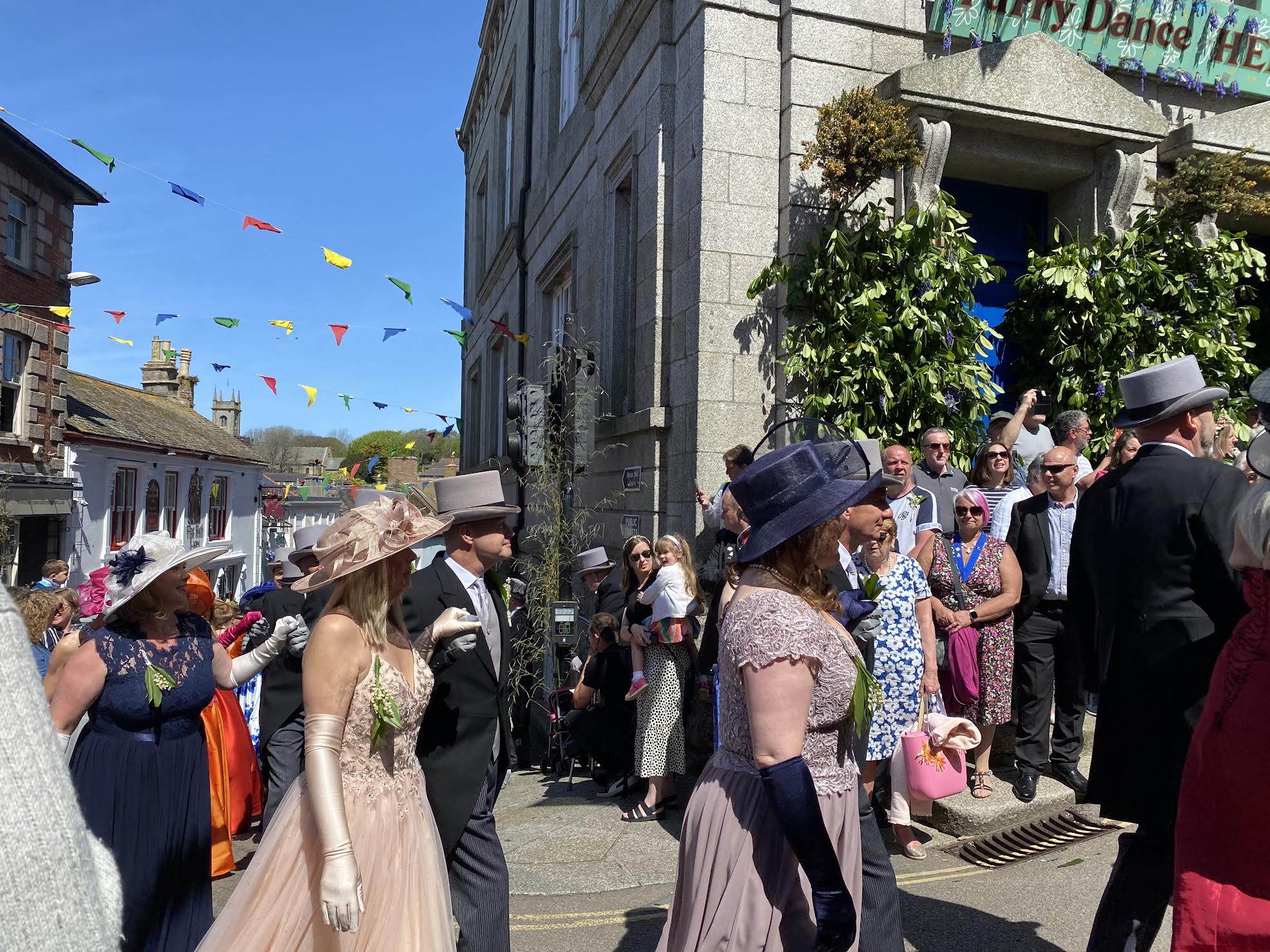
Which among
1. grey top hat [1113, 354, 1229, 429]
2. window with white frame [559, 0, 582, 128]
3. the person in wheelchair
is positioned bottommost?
the person in wheelchair

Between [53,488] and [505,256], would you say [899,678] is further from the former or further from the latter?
[53,488]

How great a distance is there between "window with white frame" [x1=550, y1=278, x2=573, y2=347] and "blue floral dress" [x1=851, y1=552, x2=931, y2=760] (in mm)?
9019

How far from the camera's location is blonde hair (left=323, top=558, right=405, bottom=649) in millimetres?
3002

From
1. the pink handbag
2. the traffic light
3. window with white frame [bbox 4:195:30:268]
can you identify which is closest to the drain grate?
the pink handbag

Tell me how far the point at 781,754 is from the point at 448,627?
1.45 metres

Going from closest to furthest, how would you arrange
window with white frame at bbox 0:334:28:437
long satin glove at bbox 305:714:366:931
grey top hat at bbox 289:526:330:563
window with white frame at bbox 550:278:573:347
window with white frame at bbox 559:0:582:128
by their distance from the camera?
long satin glove at bbox 305:714:366:931 < grey top hat at bbox 289:526:330:563 < window with white frame at bbox 559:0:582:128 < window with white frame at bbox 550:278:573:347 < window with white frame at bbox 0:334:28:437

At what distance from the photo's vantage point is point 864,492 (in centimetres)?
253

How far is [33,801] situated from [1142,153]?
381 inches

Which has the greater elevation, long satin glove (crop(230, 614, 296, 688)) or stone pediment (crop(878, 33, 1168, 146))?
stone pediment (crop(878, 33, 1168, 146))

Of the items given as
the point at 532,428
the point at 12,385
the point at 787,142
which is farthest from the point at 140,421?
the point at 787,142

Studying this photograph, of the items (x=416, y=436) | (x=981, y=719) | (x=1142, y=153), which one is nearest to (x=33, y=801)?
(x=981, y=719)

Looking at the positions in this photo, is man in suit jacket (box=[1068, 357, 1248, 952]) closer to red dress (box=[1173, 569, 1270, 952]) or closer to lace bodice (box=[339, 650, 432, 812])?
red dress (box=[1173, 569, 1270, 952])

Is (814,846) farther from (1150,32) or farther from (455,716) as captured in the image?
(1150,32)

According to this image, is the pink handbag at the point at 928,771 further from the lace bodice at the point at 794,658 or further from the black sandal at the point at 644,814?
the black sandal at the point at 644,814
